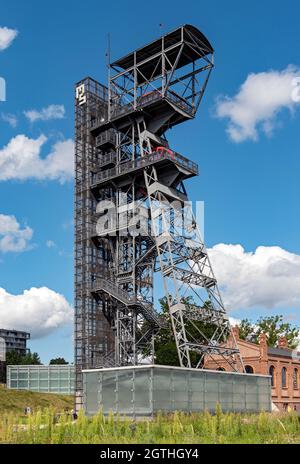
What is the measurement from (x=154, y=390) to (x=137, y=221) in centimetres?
2545

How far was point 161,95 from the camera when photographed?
193 feet

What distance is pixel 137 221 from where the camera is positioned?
60812 millimetres

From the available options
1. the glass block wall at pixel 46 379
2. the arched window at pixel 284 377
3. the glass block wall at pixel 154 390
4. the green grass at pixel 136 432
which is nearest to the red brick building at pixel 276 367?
the arched window at pixel 284 377

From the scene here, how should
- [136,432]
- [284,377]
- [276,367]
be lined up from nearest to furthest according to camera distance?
[136,432]
[276,367]
[284,377]

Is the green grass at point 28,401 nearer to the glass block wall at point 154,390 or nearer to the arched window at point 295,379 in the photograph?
the glass block wall at point 154,390

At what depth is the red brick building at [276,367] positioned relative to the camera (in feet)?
220

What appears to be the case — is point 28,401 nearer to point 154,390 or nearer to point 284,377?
point 284,377

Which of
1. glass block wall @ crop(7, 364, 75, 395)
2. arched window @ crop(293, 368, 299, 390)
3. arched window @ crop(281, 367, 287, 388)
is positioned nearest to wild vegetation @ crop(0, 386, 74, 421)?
glass block wall @ crop(7, 364, 75, 395)

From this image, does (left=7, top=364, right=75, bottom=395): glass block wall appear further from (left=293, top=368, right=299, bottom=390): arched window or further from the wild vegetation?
(left=293, top=368, right=299, bottom=390): arched window

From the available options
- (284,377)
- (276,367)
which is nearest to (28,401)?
(276,367)

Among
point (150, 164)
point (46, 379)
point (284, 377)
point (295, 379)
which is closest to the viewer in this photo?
point (150, 164)

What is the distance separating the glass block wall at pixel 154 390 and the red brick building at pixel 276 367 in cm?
1999
